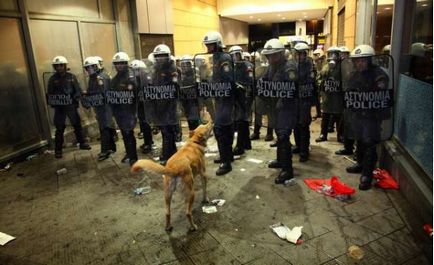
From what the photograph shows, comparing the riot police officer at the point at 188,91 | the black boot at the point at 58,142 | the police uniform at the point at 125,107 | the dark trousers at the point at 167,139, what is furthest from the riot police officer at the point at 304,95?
the black boot at the point at 58,142

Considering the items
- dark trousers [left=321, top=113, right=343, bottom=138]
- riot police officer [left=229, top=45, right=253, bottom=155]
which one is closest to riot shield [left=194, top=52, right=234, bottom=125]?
riot police officer [left=229, top=45, right=253, bottom=155]

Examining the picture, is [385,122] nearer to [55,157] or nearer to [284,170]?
[284,170]

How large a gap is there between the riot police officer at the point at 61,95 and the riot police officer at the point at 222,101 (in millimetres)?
3107

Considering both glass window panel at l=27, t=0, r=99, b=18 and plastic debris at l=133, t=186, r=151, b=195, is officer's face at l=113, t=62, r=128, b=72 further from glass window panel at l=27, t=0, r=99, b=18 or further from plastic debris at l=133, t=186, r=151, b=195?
glass window panel at l=27, t=0, r=99, b=18

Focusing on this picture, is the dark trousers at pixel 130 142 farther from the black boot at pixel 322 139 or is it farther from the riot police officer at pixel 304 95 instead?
the black boot at pixel 322 139

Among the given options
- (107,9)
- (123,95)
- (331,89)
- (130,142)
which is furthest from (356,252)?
(107,9)

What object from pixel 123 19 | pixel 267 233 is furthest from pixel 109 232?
pixel 123 19

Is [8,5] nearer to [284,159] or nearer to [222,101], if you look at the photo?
[222,101]

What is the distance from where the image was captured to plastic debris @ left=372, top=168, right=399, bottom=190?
14.2ft

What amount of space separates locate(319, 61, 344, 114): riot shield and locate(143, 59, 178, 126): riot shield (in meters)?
2.79

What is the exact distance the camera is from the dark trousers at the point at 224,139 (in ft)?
16.4

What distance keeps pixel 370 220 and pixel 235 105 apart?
2570mm

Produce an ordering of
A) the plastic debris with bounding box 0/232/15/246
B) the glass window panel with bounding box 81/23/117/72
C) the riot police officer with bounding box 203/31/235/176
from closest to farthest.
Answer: the plastic debris with bounding box 0/232/15/246, the riot police officer with bounding box 203/31/235/176, the glass window panel with bounding box 81/23/117/72

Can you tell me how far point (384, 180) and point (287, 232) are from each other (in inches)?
75.6
